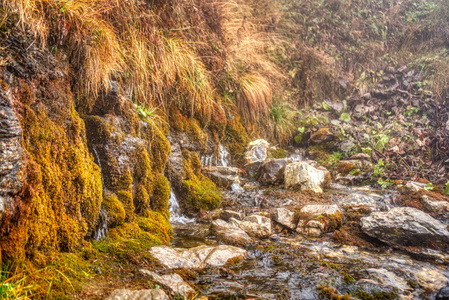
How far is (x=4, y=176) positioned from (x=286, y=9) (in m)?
9.78

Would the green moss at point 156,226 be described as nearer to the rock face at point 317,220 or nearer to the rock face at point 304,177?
the rock face at point 317,220

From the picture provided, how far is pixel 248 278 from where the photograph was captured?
230 centimetres

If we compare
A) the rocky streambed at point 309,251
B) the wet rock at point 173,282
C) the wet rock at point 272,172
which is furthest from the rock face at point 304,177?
the wet rock at point 173,282

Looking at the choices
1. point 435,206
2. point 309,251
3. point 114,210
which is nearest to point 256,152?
point 435,206

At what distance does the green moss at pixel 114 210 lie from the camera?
2.57 metres

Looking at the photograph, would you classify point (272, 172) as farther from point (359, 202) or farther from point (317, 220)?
point (317, 220)

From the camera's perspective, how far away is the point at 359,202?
427 centimetres

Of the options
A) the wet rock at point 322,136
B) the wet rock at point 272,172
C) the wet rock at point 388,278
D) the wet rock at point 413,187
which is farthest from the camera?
the wet rock at point 322,136

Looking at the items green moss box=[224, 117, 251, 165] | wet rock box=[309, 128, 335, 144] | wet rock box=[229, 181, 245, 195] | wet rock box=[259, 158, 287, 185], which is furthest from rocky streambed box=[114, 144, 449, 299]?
wet rock box=[309, 128, 335, 144]

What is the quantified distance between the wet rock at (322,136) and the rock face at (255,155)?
175 cm

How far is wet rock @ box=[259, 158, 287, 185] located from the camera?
535 centimetres

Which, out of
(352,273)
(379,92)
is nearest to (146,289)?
(352,273)

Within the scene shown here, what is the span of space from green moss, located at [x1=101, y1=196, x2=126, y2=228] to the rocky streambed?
46cm

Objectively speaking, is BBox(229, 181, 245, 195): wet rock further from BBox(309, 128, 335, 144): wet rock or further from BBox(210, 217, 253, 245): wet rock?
BBox(309, 128, 335, 144): wet rock
